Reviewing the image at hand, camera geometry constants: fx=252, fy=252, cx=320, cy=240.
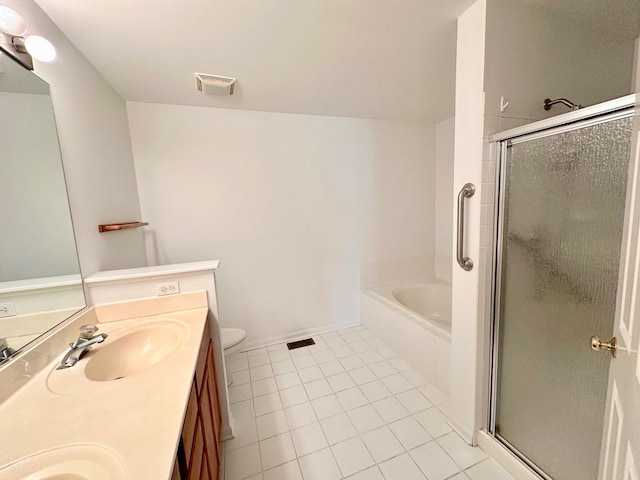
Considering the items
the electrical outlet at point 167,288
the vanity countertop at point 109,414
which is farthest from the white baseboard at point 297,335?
the vanity countertop at point 109,414

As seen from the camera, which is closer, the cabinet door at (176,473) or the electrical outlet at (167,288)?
the cabinet door at (176,473)

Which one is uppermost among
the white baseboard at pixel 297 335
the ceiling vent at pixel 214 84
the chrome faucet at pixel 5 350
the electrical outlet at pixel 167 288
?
the ceiling vent at pixel 214 84

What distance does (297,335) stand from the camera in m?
2.62

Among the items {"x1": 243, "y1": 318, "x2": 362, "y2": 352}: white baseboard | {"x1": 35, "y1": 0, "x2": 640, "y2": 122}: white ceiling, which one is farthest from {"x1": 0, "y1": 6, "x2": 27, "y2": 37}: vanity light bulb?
{"x1": 243, "y1": 318, "x2": 362, "y2": 352}: white baseboard

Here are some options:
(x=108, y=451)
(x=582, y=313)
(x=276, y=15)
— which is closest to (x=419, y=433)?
(x=582, y=313)

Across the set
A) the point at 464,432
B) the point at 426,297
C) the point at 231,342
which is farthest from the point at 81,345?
the point at 426,297

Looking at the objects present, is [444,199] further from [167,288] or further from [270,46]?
[167,288]

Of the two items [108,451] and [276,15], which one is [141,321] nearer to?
[108,451]

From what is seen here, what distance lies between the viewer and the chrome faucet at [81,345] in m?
0.94

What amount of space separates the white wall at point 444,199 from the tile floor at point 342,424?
134 cm

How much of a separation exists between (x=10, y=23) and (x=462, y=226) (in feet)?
6.67

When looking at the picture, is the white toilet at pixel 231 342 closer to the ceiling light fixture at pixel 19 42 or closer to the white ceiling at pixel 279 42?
the ceiling light fixture at pixel 19 42

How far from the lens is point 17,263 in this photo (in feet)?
3.03

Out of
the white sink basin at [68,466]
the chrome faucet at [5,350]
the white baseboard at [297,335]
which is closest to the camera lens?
the white sink basin at [68,466]
